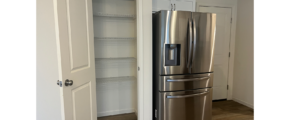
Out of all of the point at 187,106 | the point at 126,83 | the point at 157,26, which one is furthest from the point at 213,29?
the point at 126,83

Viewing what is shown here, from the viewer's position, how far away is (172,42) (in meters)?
1.85

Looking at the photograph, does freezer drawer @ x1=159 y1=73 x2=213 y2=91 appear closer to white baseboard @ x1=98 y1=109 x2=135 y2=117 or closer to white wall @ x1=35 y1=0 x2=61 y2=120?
white baseboard @ x1=98 y1=109 x2=135 y2=117

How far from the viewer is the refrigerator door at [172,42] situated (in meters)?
1.82

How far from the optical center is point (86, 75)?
1.73 m

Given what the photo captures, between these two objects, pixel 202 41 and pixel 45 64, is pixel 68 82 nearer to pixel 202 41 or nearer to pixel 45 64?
pixel 45 64

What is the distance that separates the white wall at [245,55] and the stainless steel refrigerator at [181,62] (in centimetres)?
132

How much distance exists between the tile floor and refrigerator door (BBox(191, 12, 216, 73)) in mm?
1074

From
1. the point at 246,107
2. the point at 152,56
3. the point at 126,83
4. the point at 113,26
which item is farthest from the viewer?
the point at 246,107

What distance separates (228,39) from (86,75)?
2749 mm

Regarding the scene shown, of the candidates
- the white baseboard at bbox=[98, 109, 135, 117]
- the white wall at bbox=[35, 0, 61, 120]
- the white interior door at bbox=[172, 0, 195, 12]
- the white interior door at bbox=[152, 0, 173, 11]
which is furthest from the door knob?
the white interior door at bbox=[172, 0, 195, 12]

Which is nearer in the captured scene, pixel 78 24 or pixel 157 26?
pixel 78 24

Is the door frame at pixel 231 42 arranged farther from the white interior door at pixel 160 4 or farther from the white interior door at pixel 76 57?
the white interior door at pixel 76 57

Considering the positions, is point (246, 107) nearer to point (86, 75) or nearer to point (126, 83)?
point (126, 83)

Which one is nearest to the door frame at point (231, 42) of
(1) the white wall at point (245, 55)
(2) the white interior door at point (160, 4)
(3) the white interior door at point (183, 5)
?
(1) the white wall at point (245, 55)
